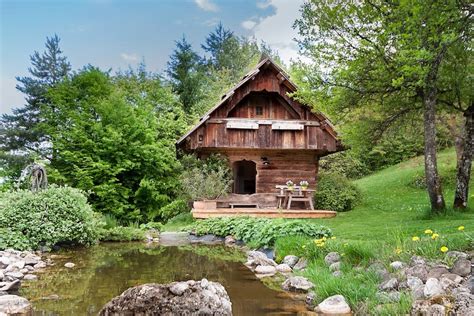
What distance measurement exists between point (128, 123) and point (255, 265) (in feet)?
42.9

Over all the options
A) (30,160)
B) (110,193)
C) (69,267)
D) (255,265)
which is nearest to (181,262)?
(255,265)

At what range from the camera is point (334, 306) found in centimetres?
578

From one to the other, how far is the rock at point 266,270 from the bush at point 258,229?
1631 mm

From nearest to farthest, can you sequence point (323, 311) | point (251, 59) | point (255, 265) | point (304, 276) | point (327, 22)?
Answer: point (323, 311) → point (304, 276) → point (255, 265) → point (327, 22) → point (251, 59)

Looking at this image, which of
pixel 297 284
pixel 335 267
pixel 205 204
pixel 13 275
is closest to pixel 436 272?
pixel 335 267

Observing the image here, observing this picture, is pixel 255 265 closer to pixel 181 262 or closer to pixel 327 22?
pixel 181 262

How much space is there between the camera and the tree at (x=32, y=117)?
25.2 m

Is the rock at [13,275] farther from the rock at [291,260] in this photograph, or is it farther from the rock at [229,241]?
the rock at [229,241]

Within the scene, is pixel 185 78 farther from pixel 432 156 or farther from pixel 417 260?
pixel 417 260

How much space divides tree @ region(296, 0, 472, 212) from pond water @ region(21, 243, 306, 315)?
19.7ft

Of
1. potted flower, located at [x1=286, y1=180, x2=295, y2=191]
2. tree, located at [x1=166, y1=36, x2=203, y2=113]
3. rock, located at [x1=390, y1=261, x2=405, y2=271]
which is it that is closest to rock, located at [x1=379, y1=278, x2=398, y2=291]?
rock, located at [x1=390, y1=261, x2=405, y2=271]

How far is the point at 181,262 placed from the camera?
31.9ft

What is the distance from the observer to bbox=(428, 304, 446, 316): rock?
4.54 metres

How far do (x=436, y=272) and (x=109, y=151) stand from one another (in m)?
16.2
